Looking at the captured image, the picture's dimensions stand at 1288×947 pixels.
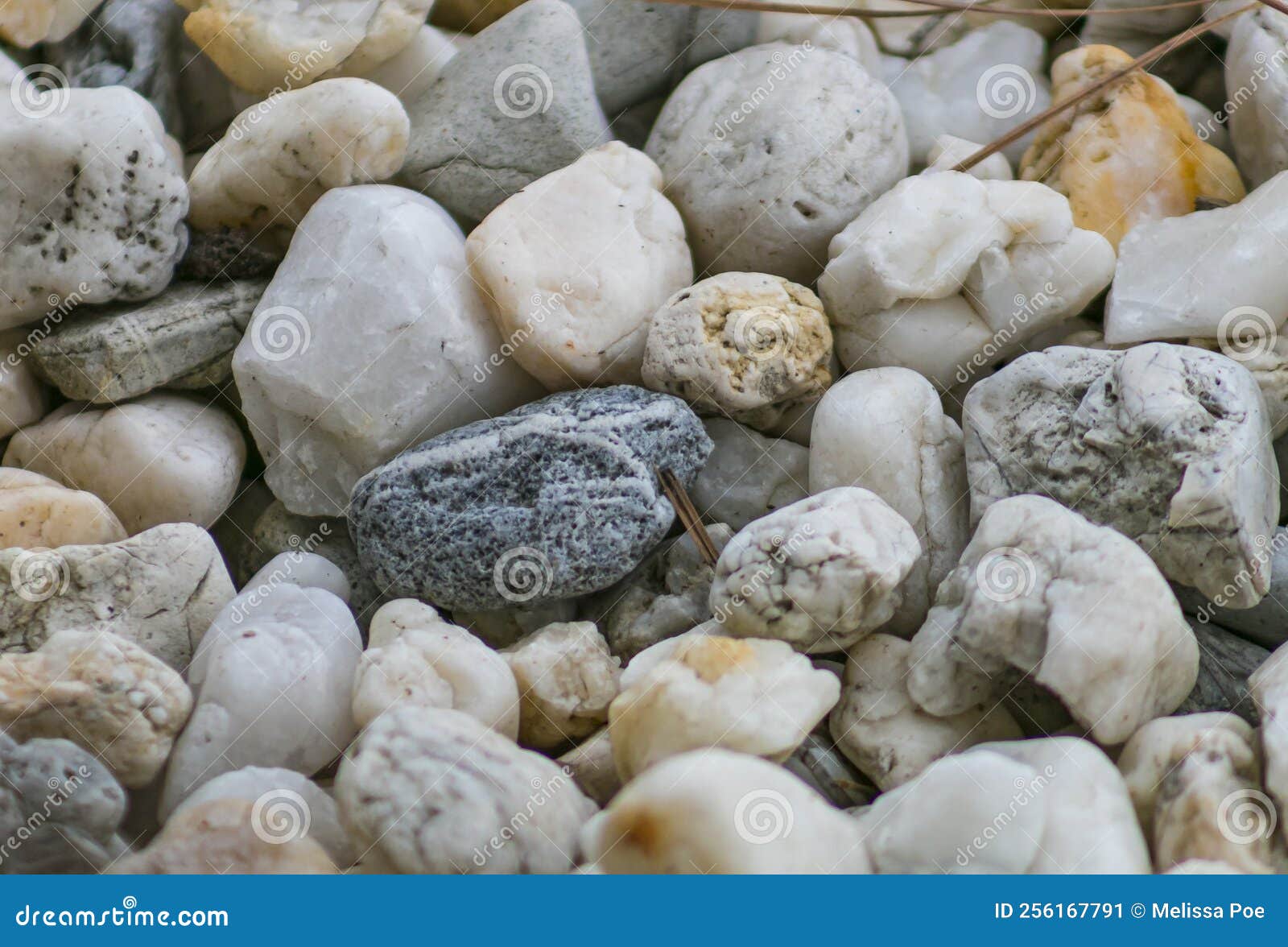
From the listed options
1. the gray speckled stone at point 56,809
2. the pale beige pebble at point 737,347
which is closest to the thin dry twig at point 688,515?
the pale beige pebble at point 737,347

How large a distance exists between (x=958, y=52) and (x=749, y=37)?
0.55 meters

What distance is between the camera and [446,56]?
9.62ft

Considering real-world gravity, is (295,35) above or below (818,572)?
above

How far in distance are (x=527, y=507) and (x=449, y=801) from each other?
2.25 ft

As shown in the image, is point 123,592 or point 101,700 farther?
point 123,592

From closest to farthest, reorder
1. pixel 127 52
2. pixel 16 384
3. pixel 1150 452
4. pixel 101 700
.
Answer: pixel 101 700 < pixel 1150 452 < pixel 16 384 < pixel 127 52

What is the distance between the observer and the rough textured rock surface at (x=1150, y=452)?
2.03 metres

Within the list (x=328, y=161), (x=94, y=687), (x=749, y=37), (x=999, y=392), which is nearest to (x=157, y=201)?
(x=328, y=161)

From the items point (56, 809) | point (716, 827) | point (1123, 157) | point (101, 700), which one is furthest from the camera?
point (1123, 157)

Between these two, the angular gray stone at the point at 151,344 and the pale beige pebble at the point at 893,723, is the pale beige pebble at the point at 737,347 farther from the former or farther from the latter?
the angular gray stone at the point at 151,344

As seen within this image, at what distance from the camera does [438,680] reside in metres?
2.00

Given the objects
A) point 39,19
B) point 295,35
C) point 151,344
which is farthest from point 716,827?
point 39,19

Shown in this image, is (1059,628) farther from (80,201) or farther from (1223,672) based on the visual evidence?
(80,201)

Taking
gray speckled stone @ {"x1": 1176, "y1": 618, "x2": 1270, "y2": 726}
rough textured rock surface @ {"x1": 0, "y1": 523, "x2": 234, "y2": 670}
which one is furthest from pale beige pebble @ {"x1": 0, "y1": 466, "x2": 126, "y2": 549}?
gray speckled stone @ {"x1": 1176, "y1": 618, "x2": 1270, "y2": 726}
